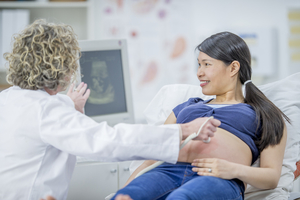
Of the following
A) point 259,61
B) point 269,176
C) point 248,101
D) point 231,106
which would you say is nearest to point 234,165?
point 269,176

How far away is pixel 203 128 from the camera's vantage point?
0.92 m

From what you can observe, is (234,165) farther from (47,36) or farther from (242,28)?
(242,28)

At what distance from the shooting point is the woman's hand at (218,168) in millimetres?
973

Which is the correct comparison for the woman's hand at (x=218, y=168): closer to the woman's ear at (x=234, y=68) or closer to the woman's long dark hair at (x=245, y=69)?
the woman's long dark hair at (x=245, y=69)

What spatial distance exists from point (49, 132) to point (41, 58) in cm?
26

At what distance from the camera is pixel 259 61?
303cm

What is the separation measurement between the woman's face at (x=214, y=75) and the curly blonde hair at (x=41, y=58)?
635mm

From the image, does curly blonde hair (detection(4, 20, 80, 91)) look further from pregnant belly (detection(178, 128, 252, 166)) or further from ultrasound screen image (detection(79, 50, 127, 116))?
ultrasound screen image (detection(79, 50, 127, 116))

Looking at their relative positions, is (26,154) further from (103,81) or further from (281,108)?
(281,108)

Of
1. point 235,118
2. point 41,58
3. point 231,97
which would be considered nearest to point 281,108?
point 231,97

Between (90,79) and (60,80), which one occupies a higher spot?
(90,79)

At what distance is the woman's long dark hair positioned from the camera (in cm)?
118

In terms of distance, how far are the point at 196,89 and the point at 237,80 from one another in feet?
1.02

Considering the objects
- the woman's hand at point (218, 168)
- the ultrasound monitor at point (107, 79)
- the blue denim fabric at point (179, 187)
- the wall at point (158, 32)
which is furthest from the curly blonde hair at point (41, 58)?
the wall at point (158, 32)
